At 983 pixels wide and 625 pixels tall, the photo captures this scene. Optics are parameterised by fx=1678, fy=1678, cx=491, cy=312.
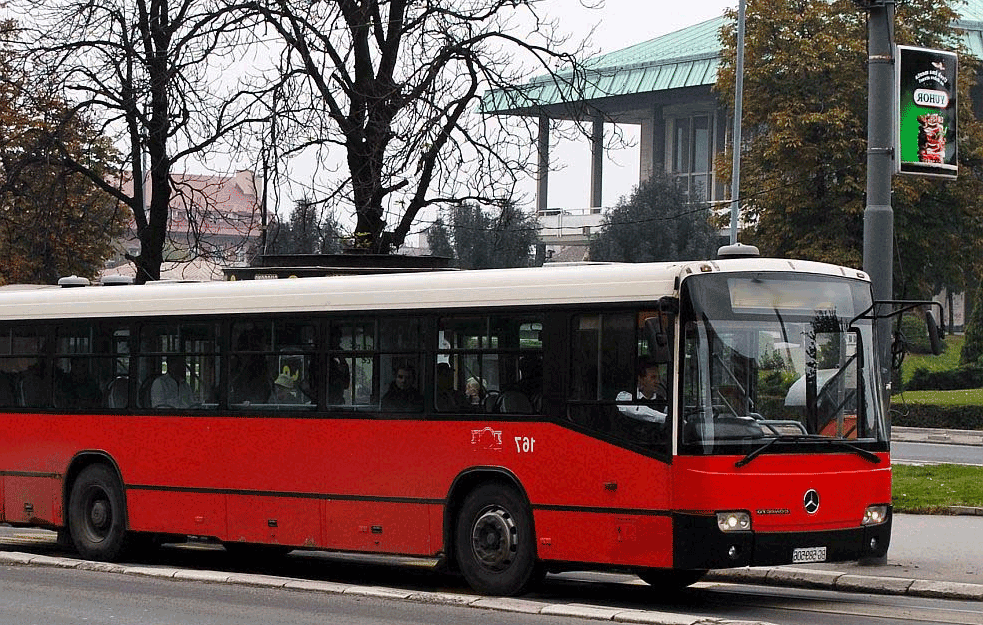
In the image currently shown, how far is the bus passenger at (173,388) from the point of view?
15883 millimetres

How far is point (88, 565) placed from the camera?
15.7 metres

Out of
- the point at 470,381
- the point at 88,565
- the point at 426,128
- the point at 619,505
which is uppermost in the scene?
the point at 426,128

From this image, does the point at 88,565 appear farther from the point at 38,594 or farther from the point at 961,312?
the point at 961,312

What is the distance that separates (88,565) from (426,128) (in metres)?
9.68

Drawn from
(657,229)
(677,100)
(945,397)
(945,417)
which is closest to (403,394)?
(945,417)

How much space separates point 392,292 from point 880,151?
15.1 ft

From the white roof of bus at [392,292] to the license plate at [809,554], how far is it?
205 centimetres

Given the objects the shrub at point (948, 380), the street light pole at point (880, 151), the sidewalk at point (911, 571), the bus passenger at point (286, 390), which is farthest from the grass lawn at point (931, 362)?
the bus passenger at point (286, 390)

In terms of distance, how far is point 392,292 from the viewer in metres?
14.1

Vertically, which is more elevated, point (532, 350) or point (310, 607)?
point (532, 350)

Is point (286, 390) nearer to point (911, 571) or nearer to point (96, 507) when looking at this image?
point (96, 507)

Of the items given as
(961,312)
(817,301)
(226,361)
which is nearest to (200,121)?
(226,361)

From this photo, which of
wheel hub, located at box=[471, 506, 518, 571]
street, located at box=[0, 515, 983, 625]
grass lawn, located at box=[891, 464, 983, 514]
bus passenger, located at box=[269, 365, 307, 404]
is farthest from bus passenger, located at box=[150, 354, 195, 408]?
grass lawn, located at box=[891, 464, 983, 514]

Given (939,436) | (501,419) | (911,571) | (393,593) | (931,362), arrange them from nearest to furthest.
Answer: (393,593)
(501,419)
(911,571)
(939,436)
(931,362)
